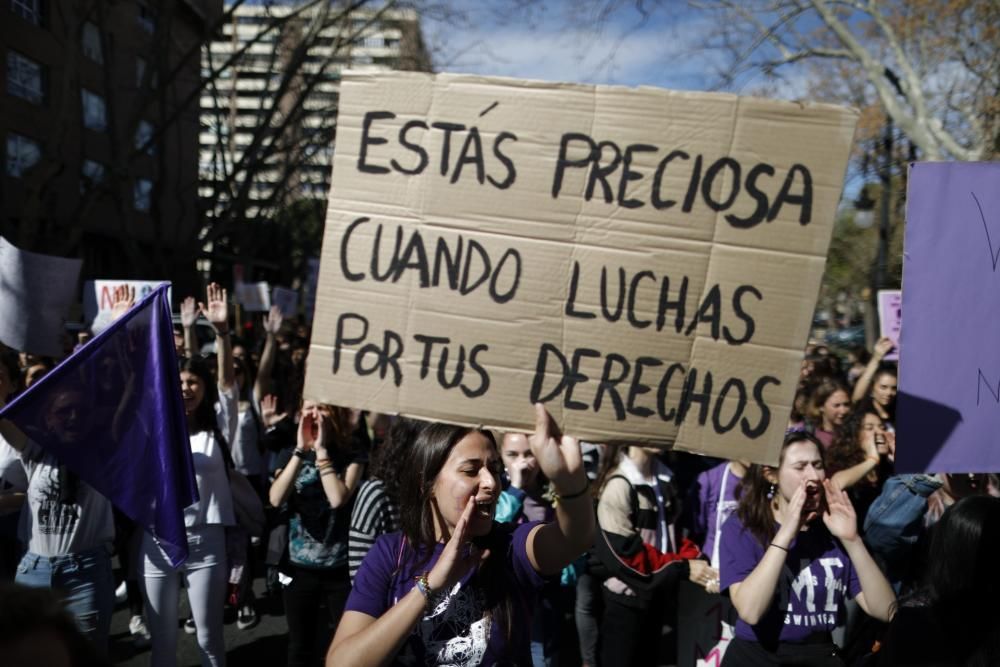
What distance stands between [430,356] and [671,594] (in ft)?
10.8

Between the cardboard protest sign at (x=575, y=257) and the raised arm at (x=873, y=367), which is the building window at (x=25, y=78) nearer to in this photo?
the raised arm at (x=873, y=367)

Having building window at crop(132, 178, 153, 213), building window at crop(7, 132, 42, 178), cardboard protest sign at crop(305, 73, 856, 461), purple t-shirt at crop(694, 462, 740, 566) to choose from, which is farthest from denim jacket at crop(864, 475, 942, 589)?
building window at crop(132, 178, 153, 213)

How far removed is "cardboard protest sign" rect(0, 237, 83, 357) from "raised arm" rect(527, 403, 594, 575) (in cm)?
399

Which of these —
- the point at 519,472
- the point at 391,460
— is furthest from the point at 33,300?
the point at 519,472

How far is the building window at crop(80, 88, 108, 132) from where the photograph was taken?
2669cm

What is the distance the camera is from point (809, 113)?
211 cm

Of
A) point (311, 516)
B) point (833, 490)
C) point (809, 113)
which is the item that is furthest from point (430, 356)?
point (311, 516)

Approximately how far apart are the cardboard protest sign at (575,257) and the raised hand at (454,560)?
263mm

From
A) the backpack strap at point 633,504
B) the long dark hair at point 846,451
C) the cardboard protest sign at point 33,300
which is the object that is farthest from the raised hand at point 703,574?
the cardboard protest sign at point 33,300

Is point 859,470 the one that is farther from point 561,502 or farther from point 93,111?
point 93,111

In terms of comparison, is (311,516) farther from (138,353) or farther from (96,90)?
(96,90)

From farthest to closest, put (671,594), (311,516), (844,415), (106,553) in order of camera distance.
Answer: (844,415), (671,594), (311,516), (106,553)

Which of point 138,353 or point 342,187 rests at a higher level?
point 342,187

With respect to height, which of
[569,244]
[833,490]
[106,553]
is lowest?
[106,553]
